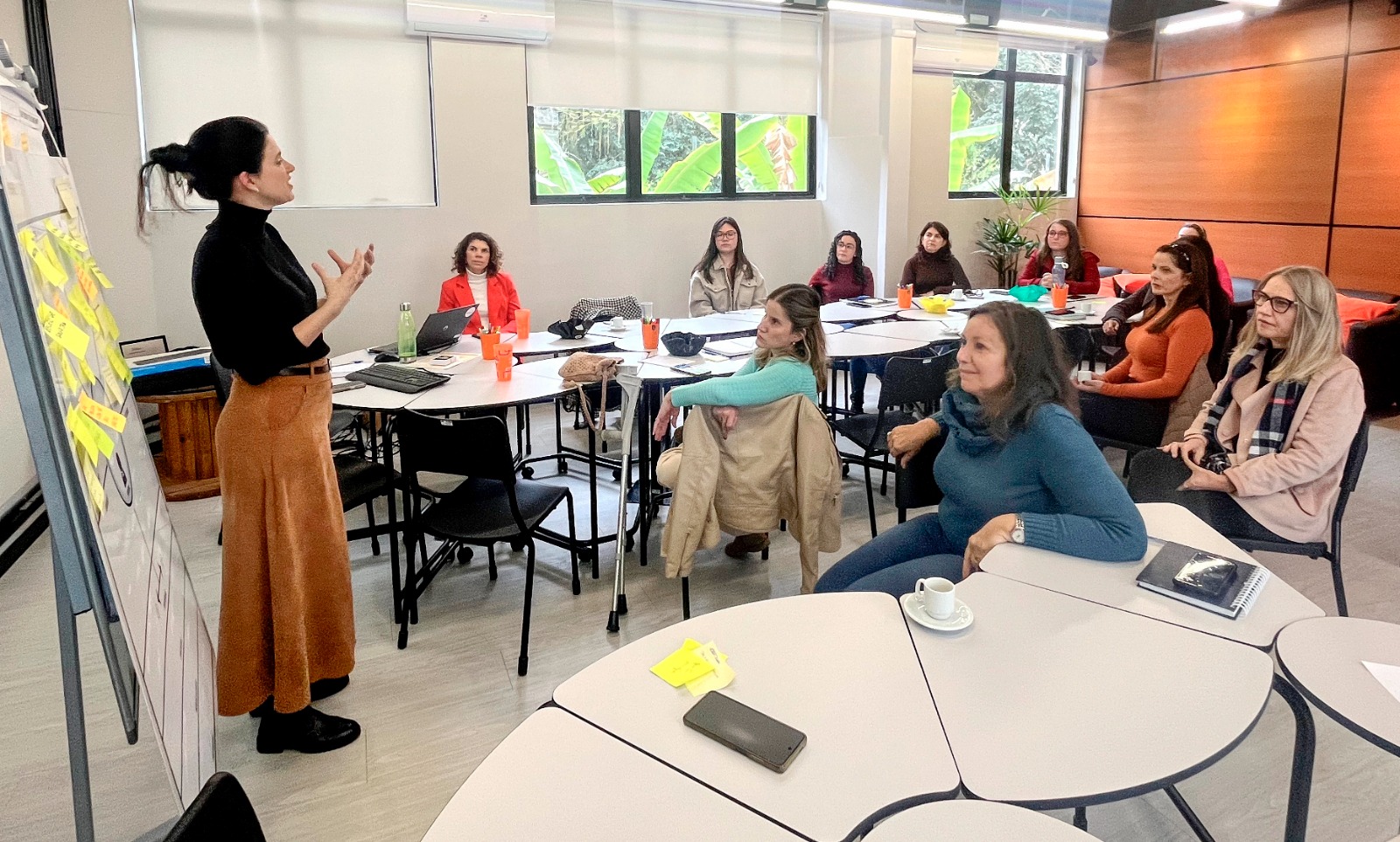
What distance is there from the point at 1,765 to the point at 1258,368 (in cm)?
387

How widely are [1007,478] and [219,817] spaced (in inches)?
66.7

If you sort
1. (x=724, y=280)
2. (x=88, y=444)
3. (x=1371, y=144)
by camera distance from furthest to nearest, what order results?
(x=1371, y=144) < (x=724, y=280) < (x=88, y=444)

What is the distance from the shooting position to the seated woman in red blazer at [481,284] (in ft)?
16.5

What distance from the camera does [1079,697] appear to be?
4.37 ft

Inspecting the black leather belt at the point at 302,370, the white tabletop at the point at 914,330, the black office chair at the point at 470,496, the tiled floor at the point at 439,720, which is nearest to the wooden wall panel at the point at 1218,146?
the white tabletop at the point at 914,330

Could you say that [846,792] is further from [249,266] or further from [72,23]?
[72,23]

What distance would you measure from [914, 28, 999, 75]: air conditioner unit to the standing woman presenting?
596 centimetres

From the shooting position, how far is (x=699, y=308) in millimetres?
5582

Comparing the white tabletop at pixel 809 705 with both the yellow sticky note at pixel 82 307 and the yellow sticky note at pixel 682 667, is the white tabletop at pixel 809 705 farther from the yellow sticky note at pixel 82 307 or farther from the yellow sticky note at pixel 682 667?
the yellow sticky note at pixel 82 307

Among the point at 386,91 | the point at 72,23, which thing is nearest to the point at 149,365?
the point at 72,23

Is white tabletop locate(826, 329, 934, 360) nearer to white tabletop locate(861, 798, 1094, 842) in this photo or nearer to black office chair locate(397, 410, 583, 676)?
black office chair locate(397, 410, 583, 676)

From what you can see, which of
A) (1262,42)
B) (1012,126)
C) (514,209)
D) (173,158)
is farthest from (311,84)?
(1262,42)

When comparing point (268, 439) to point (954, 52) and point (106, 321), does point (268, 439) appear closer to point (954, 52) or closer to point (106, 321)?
point (106, 321)

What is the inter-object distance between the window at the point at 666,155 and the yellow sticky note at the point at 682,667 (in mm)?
5165
